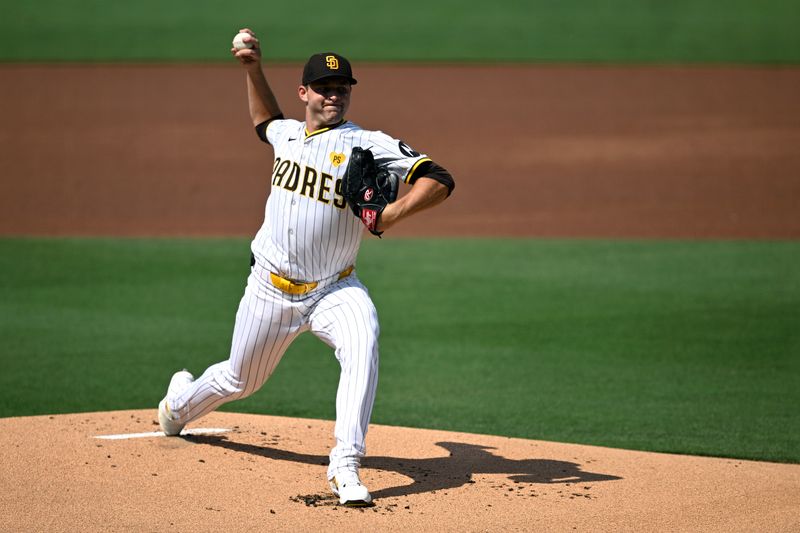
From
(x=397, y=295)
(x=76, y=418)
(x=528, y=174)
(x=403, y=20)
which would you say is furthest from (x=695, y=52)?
(x=76, y=418)

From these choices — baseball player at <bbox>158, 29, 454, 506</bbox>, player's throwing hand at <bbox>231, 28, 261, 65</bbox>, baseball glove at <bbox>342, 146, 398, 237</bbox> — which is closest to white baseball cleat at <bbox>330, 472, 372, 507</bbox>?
baseball player at <bbox>158, 29, 454, 506</bbox>

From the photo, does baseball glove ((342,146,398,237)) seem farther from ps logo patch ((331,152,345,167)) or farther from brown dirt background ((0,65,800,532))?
brown dirt background ((0,65,800,532))

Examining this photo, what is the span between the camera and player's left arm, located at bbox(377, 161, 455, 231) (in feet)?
16.7

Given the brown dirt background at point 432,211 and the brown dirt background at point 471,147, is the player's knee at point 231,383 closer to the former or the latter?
the brown dirt background at point 432,211

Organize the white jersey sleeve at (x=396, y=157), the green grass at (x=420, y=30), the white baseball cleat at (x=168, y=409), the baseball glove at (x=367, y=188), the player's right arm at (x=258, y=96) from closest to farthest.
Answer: the baseball glove at (x=367, y=188)
the white jersey sleeve at (x=396, y=157)
the player's right arm at (x=258, y=96)
the white baseball cleat at (x=168, y=409)
the green grass at (x=420, y=30)

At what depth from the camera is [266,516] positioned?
4895 millimetres

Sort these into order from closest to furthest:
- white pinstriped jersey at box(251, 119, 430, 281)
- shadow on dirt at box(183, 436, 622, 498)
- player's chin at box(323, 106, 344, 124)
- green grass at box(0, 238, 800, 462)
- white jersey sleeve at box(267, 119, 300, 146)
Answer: white pinstriped jersey at box(251, 119, 430, 281), player's chin at box(323, 106, 344, 124), shadow on dirt at box(183, 436, 622, 498), white jersey sleeve at box(267, 119, 300, 146), green grass at box(0, 238, 800, 462)

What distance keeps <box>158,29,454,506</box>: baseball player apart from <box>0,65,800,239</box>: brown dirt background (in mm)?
7977

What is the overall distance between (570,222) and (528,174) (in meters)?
1.98

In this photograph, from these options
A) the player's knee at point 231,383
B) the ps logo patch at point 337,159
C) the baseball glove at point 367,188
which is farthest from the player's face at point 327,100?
the player's knee at point 231,383

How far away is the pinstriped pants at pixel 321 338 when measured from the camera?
17.1ft

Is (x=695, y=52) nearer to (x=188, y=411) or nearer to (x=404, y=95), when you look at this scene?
(x=404, y=95)

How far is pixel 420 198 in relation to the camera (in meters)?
5.09

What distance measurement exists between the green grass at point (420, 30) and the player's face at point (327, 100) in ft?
54.6
